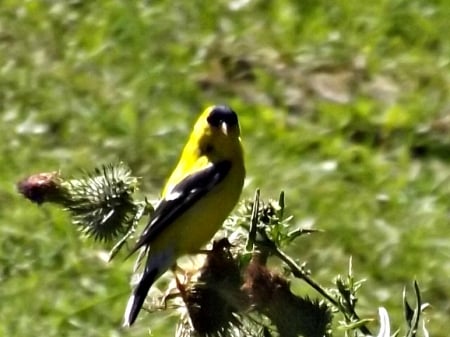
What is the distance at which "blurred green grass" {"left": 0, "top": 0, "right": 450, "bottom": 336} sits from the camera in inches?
198

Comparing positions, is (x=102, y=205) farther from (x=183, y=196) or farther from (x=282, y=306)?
(x=183, y=196)

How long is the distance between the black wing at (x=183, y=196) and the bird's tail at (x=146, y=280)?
0.17 ft

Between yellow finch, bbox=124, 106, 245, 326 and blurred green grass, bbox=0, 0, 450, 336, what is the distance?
1.26m

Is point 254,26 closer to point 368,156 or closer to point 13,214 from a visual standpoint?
point 368,156

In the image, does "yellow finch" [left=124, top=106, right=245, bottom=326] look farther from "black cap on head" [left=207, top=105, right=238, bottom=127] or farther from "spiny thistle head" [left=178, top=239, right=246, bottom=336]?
"spiny thistle head" [left=178, top=239, right=246, bottom=336]

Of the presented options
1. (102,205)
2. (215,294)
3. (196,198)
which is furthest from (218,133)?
(215,294)

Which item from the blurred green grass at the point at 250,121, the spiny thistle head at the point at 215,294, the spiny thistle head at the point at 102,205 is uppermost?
the spiny thistle head at the point at 102,205

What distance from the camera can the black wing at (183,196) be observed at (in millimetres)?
2980

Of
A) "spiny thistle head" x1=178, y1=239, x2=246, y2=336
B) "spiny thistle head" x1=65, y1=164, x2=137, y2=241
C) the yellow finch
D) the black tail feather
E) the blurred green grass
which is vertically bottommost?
the blurred green grass

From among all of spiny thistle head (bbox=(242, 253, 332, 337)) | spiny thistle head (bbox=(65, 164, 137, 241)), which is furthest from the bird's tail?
spiny thistle head (bbox=(242, 253, 332, 337))

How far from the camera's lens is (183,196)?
10.6ft

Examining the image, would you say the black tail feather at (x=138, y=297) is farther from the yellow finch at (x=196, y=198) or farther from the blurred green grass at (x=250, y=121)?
the blurred green grass at (x=250, y=121)

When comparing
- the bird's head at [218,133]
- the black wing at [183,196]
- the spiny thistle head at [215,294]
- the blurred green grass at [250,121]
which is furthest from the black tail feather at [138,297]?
the blurred green grass at [250,121]

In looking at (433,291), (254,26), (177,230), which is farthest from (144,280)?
(254,26)
